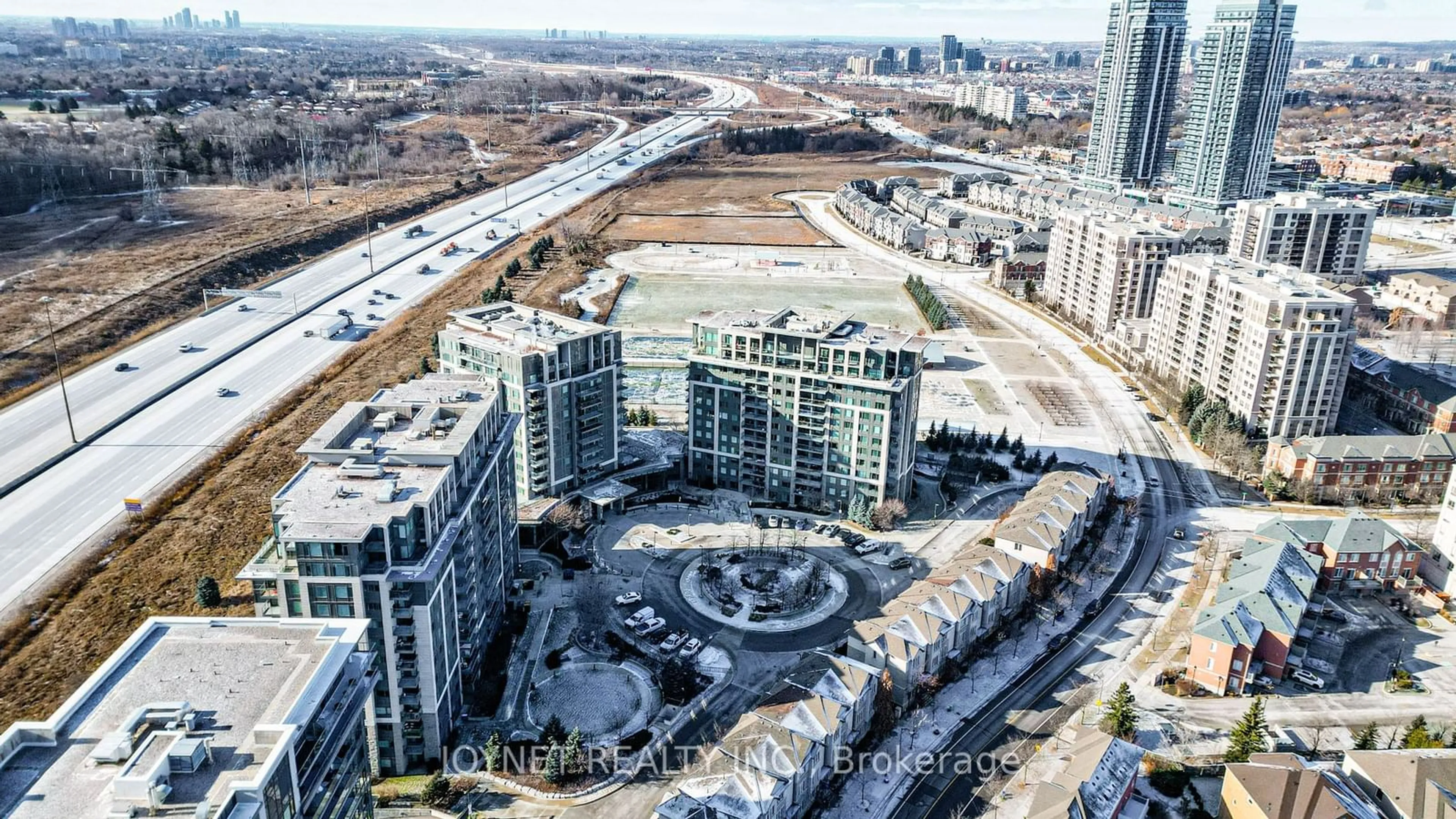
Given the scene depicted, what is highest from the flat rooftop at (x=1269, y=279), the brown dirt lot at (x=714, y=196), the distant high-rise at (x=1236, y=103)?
the distant high-rise at (x=1236, y=103)

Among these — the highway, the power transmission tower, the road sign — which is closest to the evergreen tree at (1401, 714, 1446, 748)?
the highway

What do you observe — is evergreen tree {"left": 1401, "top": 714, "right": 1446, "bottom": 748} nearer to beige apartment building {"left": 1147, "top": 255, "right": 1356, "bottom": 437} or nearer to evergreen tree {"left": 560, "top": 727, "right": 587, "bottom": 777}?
beige apartment building {"left": 1147, "top": 255, "right": 1356, "bottom": 437}

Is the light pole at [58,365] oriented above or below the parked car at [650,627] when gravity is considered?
above

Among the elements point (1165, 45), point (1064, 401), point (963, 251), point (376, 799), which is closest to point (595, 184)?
point (963, 251)

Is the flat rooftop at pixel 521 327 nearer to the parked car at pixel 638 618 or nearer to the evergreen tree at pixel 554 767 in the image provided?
Answer: the parked car at pixel 638 618

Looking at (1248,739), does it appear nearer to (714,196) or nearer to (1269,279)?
(1269,279)

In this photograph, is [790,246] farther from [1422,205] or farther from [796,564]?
[1422,205]

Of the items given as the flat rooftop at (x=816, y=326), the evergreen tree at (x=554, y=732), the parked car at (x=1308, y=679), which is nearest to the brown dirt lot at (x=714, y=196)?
the flat rooftop at (x=816, y=326)

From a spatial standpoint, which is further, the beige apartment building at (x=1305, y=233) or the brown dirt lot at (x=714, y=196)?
the brown dirt lot at (x=714, y=196)
